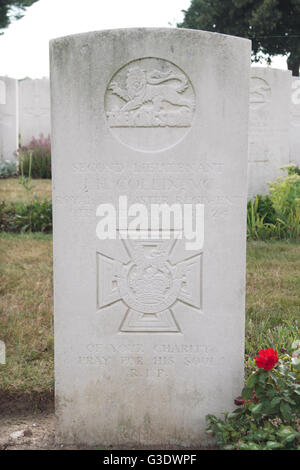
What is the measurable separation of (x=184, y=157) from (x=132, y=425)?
1418 millimetres

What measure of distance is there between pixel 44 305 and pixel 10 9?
9477mm

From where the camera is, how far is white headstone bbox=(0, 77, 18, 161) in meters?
11.9

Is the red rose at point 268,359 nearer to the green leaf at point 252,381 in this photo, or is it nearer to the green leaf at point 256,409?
the green leaf at point 252,381

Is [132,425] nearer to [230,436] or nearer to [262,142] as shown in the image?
[230,436]

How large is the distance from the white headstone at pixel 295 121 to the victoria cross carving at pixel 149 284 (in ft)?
29.0

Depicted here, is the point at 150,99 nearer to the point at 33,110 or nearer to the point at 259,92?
the point at 259,92

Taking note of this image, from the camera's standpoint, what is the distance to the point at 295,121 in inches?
441

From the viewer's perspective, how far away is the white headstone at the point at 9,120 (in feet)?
39.1

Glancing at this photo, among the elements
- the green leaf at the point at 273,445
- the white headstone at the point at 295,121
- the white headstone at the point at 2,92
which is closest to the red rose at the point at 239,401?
the green leaf at the point at 273,445

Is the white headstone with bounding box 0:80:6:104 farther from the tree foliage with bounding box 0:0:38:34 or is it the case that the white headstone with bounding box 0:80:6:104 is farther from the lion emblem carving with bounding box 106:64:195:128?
the lion emblem carving with bounding box 106:64:195:128

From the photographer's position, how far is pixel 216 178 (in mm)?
2588

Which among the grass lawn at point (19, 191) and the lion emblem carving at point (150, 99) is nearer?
the lion emblem carving at point (150, 99)

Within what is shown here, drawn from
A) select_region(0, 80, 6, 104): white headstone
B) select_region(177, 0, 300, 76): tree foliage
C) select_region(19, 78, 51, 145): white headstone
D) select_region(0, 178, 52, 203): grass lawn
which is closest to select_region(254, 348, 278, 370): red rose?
select_region(0, 178, 52, 203): grass lawn

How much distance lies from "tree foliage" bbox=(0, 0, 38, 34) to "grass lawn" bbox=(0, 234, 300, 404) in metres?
7.23
